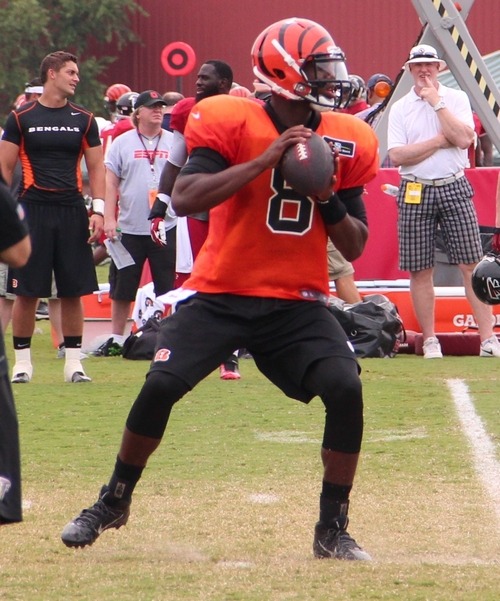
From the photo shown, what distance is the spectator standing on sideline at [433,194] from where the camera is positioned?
8.91m

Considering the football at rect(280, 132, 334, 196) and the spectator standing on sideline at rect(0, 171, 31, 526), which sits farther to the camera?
the football at rect(280, 132, 334, 196)

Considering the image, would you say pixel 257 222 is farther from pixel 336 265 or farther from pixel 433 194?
pixel 336 265

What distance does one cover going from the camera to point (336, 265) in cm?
935

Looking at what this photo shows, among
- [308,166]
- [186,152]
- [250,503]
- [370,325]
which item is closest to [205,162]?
[308,166]

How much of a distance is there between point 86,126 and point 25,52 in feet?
86.3

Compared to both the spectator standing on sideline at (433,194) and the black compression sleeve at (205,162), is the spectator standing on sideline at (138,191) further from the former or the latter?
the black compression sleeve at (205,162)

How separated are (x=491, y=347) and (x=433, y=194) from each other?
49.2 inches

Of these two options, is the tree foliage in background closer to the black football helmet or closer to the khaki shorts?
the khaki shorts

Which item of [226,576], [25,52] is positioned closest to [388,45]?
[25,52]

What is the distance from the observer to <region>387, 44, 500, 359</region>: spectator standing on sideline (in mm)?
8914

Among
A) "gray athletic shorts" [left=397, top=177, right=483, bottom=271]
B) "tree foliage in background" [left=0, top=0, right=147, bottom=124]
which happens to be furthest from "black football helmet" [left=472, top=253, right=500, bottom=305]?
"tree foliage in background" [left=0, top=0, right=147, bottom=124]

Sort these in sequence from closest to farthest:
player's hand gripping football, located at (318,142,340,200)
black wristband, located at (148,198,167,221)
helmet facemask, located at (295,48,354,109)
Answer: player's hand gripping football, located at (318,142,340,200) < helmet facemask, located at (295,48,354,109) < black wristband, located at (148,198,167,221)

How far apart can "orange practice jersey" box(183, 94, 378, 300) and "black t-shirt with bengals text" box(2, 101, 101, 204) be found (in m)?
3.78

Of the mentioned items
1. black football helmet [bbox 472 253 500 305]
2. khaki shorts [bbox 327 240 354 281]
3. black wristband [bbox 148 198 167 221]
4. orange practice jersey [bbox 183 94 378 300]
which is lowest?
khaki shorts [bbox 327 240 354 281]
